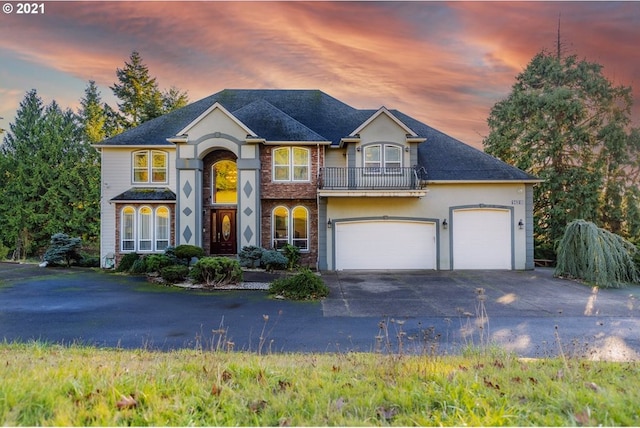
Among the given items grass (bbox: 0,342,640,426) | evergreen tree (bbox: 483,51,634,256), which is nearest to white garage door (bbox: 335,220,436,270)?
evergreen tree (bbox: 483,51,634,256)

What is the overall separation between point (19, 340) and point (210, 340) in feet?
11.3

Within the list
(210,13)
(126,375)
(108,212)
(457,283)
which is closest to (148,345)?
(126,375)

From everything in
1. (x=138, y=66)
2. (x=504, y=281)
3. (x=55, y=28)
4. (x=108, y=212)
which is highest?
(x=138, y=66)

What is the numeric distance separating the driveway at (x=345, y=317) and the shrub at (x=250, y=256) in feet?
13.1

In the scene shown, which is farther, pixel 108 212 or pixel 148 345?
pixel 108 212

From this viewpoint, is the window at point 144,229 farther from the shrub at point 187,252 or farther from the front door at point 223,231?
the shrub at point 187,252

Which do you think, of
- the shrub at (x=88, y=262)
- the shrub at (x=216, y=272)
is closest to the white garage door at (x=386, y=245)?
the shrub at (x=216, y=272)

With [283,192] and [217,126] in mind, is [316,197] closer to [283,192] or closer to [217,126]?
[283,192]

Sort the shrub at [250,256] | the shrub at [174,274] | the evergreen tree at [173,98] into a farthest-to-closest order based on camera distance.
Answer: the evergreen tree at [173,98] → the shrub at [250,256] → the shrub at [174,274]

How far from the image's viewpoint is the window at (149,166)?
56.4 ft

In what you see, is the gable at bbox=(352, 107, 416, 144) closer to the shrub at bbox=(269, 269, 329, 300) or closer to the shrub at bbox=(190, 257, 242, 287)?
the shrub at bbox=(269, 269, 329, 300)

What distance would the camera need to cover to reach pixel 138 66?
34.0 m

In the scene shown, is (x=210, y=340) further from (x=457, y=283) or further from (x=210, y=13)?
(x=457, y=283)

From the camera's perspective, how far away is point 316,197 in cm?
1650
